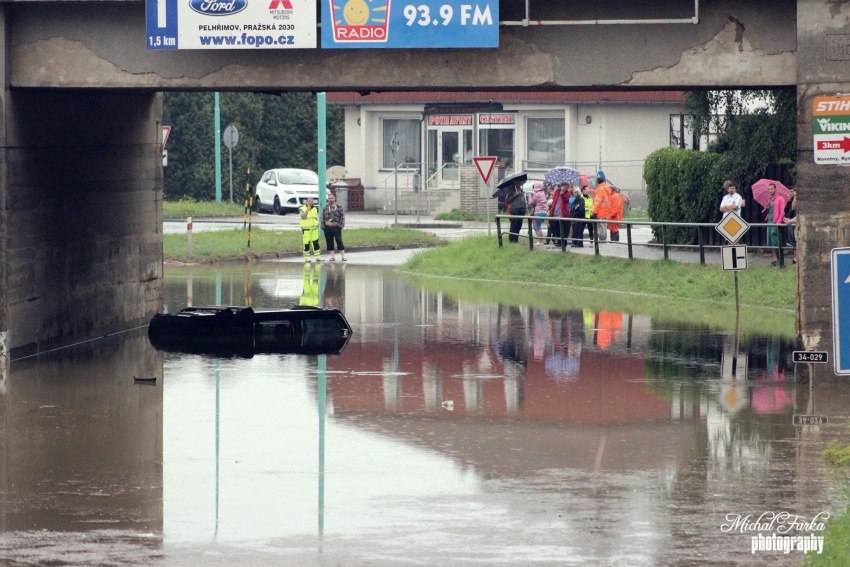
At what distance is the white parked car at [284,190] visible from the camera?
166ft

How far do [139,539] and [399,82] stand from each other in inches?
336

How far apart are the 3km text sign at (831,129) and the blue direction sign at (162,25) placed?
279 inches

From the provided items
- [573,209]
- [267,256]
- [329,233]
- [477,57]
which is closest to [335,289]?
[329,233]

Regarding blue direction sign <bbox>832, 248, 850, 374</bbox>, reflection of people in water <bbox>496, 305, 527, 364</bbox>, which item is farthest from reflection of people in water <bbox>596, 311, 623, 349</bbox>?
blue direction sign <bbox>832, 248, 850, 374</bbox>

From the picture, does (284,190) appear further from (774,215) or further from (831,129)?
(831,129)

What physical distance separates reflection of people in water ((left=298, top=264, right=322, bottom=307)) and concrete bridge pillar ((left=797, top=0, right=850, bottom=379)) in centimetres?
959

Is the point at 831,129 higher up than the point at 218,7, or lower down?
lower down

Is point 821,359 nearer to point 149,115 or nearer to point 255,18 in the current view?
point 255,18

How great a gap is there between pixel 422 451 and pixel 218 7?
6.95 metres

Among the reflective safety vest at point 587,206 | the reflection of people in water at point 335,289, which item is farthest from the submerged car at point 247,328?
the reflective safety vest at point 587,206

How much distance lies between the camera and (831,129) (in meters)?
14.0

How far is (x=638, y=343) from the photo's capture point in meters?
17.9

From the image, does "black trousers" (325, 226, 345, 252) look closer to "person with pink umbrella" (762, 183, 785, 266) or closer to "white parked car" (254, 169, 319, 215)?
"person with pink umbrella" (762, 183, 785, 266)

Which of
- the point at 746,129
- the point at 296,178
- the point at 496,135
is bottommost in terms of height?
the point at 296,178
